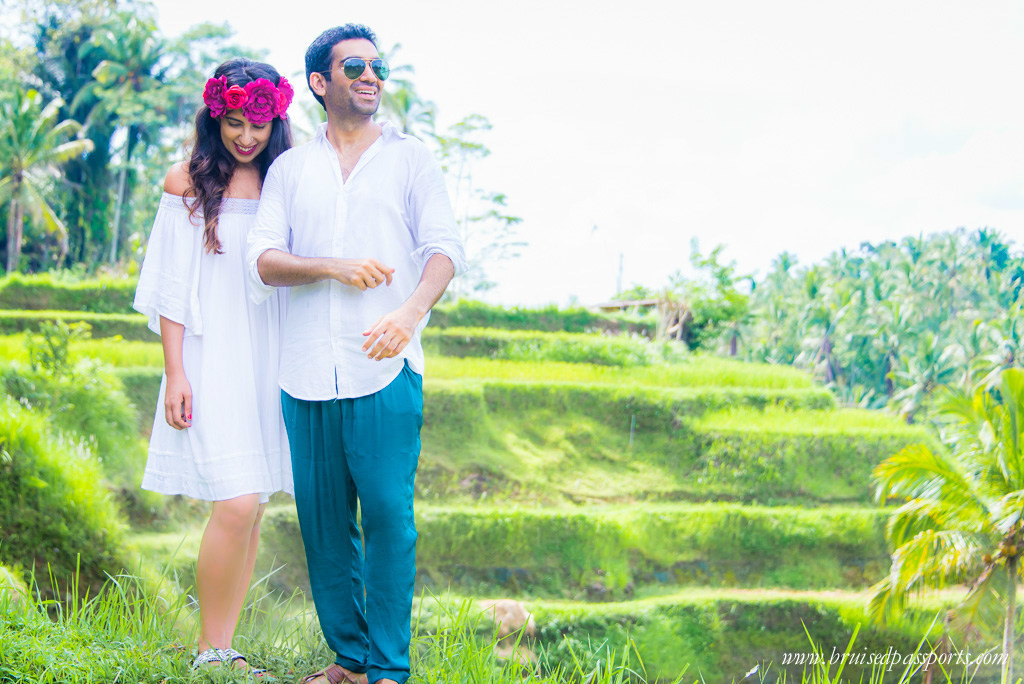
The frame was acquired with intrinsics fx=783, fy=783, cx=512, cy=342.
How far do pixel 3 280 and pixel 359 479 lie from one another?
13.6 metres

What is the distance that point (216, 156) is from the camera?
2.03 m

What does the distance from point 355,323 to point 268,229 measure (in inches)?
12.0

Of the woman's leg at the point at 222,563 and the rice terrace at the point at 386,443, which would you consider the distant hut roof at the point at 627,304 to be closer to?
the rice terrace at the point at 386,443

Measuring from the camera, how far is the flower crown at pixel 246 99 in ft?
6.39

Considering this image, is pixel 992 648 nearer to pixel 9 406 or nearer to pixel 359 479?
pixel 359 479

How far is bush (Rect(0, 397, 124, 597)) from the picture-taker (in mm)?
5262

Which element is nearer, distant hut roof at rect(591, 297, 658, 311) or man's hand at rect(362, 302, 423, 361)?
man's hand at rect(362, 302, 423, 361)

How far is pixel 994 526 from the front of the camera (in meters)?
7.55

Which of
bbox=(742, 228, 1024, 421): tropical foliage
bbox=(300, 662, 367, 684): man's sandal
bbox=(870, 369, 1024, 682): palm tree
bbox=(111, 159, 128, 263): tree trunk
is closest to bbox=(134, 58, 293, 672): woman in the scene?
bbox=(300, 662, 367, 684): man's sandal

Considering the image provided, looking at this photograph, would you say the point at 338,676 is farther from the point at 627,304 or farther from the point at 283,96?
the point at 627,304

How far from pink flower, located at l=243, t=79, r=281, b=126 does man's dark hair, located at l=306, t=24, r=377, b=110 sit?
143mm

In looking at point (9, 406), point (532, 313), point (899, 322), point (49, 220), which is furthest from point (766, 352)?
point (9, 406)

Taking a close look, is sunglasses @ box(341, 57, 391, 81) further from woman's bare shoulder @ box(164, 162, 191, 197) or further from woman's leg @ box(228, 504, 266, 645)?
woman's leg @ box(228, 504, 266, 645)

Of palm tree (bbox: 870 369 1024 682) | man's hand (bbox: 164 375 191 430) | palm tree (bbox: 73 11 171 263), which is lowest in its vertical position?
palm tree (bbox: 870 369 1024 682)
